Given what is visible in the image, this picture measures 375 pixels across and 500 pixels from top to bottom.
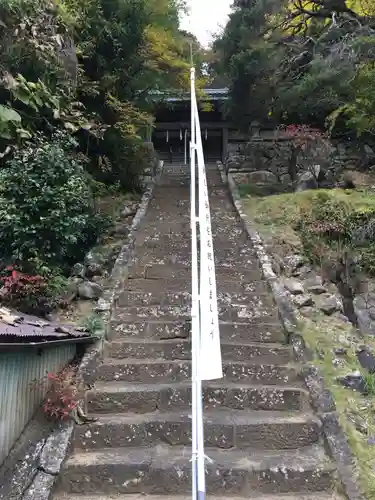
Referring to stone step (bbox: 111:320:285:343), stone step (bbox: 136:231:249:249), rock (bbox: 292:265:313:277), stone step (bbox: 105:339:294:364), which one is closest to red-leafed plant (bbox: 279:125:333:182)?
stone step (bbox: 136:231:249:249)

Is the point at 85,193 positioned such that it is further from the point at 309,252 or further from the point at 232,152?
the point at 232,152

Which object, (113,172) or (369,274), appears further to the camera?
(113,172)

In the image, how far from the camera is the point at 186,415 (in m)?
3.97

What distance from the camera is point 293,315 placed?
536cm

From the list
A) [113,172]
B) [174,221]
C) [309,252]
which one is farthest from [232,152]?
[309,252]

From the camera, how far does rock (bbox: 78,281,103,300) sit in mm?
6016

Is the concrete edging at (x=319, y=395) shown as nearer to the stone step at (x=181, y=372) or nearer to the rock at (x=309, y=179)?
the stone step at (x=181, y=372)

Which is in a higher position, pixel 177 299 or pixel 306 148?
pixel 306 148

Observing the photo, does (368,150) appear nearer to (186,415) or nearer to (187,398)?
(187,398)

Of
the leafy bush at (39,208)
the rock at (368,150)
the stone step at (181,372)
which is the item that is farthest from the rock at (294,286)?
the rock at (368,150)

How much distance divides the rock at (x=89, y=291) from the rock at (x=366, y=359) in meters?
3.14

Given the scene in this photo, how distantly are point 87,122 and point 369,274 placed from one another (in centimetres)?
534

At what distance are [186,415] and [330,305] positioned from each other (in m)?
2.95

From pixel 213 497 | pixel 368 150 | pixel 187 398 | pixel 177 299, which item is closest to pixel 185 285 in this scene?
pixel 177 299
